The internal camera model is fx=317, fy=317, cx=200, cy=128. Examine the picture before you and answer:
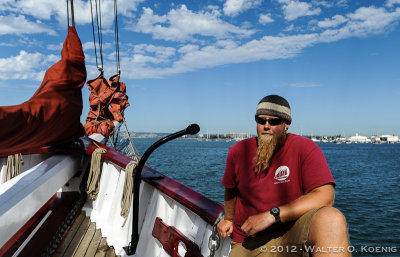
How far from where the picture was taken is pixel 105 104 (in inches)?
272

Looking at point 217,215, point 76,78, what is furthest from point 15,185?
point 217,215

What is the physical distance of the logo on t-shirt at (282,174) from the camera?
67.0 inches

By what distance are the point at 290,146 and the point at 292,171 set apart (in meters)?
0.14

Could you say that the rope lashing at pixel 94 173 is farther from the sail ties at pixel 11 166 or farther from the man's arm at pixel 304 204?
the man's arm at pixel 304 204

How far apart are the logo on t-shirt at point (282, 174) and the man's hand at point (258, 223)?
0.69 ft

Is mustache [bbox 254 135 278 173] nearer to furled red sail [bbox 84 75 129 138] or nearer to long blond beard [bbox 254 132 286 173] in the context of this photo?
long blond beard [bbox 254 132 286 173]

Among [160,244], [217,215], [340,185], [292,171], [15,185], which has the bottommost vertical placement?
[340,185]

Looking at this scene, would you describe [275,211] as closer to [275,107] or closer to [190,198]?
[275,107]

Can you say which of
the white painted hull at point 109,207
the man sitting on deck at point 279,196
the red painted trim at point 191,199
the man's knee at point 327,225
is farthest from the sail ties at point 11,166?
the man's knee at point 327,225

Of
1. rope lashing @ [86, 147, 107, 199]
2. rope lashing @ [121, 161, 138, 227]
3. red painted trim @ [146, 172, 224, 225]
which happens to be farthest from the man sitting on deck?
rope lashing @ [86, 147, 107, 199]

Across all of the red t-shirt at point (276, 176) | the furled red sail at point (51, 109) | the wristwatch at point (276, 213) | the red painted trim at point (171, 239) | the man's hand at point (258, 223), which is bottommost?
the red painted trim at point (171, 239)

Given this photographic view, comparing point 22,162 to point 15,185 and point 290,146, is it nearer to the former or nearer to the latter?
point 15,185

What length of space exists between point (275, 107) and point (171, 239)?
1473 mm

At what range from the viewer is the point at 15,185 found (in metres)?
2.39
